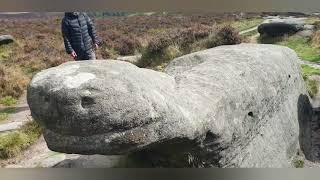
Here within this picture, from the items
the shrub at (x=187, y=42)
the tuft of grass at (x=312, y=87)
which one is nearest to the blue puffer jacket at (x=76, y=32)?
the tuft of grass at (x=312, y=87)

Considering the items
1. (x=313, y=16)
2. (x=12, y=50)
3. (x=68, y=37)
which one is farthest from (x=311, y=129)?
(x=12, y=50)

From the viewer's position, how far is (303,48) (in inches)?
693

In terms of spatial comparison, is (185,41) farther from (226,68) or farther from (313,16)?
(226,68)

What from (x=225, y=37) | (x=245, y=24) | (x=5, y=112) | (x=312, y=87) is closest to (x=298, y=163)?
(x=312, y=87)

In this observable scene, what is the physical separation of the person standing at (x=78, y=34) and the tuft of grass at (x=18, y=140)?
1.70 meters

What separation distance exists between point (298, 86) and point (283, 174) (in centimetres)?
323

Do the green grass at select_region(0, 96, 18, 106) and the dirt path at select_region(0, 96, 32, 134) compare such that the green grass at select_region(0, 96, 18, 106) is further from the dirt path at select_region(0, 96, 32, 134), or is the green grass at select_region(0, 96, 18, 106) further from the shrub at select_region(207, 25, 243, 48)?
the shrub at select_region(207, 25, 243, 48)

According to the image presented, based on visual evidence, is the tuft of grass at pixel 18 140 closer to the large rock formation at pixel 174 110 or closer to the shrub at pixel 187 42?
the large rock formation at pixel 174 110

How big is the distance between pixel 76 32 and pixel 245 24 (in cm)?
1196

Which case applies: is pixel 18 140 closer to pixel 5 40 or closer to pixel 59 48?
pixel 59 48

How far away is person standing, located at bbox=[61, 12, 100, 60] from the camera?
11.3 m

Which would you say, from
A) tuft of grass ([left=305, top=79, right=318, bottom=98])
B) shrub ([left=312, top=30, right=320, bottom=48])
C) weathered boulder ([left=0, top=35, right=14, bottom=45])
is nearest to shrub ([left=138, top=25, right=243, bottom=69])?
shrub ([left=312, top=30, right=320, bottom=48])

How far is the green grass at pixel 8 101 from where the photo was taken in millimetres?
14428

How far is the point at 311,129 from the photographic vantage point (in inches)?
452
